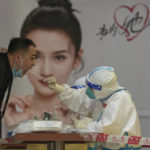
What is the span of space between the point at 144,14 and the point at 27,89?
2336 millimetres

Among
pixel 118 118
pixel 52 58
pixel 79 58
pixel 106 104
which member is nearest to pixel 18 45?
pixel 106 104

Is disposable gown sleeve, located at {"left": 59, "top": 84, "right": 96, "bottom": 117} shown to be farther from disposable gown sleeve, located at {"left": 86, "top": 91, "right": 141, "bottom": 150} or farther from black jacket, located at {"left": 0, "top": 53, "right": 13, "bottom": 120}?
black jacket, located at {"left": 0, "top": 53, "right": 13, "bottom": 120}

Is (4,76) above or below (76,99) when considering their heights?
above

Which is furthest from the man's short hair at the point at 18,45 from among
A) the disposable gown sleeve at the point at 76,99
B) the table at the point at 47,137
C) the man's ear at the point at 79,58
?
the man's ear at the point at 79,58

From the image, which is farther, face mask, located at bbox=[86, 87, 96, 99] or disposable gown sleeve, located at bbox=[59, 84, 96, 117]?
disposable gown sleeve, located at bbox=[59, 84, 96, 117]

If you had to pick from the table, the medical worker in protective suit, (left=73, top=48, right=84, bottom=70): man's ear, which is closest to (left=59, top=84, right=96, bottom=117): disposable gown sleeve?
the medical worker in protective suit

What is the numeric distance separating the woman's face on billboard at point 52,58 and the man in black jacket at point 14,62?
2873 mm

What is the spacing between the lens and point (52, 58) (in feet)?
21.5

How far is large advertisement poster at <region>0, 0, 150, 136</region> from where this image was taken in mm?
6559

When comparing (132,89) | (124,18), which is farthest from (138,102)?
(124,18)

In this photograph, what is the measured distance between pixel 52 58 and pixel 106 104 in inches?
120

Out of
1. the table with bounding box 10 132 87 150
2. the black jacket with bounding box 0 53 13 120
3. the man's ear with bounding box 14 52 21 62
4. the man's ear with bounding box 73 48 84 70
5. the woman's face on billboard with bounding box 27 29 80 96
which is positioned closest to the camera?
the table with bounding box 10 132 87 150

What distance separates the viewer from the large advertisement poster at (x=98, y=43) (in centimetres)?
656

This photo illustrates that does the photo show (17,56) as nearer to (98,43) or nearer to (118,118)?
(118,118)
